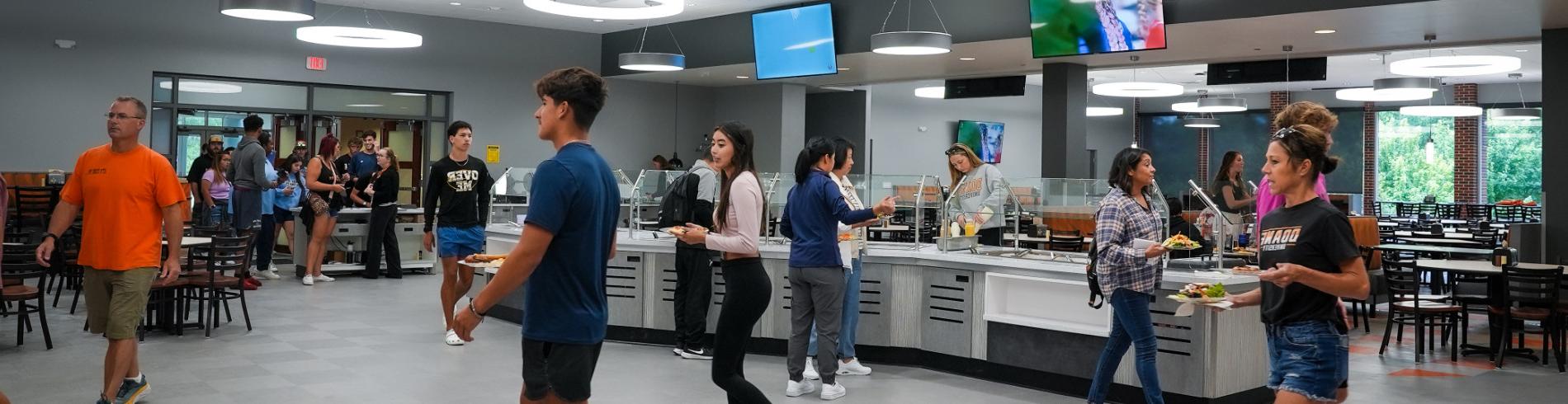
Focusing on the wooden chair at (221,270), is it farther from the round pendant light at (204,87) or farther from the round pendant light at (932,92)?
the round pendant light at (932,92)

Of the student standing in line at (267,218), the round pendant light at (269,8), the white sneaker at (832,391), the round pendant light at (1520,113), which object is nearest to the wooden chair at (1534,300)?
the white sneaker at (832,391)

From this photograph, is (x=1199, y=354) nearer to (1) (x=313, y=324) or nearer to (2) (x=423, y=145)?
(1) (x=313, y=324)

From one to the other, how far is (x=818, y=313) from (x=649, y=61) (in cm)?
726

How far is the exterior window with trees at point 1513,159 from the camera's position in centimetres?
2056

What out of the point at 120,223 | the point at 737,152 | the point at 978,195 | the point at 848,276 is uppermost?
the point at 737,152

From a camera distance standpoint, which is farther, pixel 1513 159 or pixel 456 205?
pixel 1513 159

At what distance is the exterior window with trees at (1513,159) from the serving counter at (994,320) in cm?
1822

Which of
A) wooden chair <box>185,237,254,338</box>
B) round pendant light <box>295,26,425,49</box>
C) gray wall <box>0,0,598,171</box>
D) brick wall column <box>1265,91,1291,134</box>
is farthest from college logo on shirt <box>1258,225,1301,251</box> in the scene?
brick wall column <box>1265,91,1291,134</box>

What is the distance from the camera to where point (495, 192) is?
948 cm

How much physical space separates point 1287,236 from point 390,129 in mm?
13661

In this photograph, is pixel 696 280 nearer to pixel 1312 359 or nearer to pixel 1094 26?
pixel 1312 359

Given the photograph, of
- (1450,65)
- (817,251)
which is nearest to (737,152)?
(817,251)

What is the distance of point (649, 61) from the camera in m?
12.4

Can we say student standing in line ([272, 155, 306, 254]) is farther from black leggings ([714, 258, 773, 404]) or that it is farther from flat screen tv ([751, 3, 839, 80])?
black leggings ([714, 258, 773, 404])
